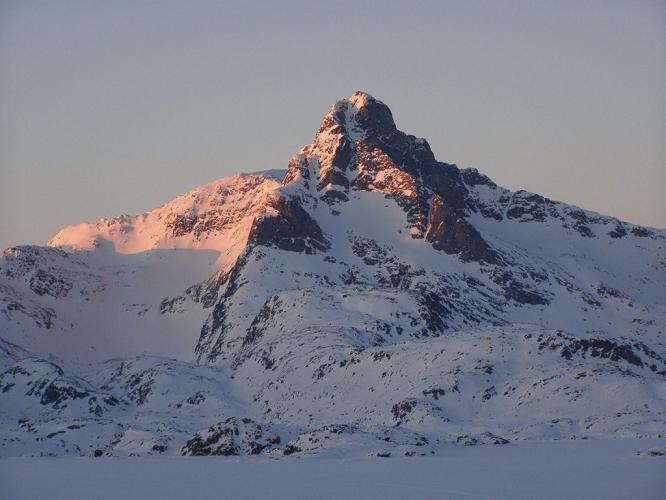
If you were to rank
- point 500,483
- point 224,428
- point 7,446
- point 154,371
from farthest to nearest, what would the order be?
point 154,371 < point 7,446 < point 224,428 < point 500,483

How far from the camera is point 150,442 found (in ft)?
342

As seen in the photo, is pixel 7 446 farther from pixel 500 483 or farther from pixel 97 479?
pixel 500 483

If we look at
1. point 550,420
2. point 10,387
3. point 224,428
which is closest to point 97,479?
point 224,428

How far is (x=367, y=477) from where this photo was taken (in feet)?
212

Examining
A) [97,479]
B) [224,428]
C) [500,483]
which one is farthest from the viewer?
[224,428]

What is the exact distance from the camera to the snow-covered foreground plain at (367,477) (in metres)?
57.8

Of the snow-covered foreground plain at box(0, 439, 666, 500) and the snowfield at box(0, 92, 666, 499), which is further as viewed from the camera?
the snowfield at box(0, 92, 666, 499)

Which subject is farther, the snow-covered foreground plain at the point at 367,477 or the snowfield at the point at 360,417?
the snowfield at the point at 360,417

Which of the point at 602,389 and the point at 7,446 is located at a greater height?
the point at 602,389

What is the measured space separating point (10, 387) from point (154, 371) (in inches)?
877

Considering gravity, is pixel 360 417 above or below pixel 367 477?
below

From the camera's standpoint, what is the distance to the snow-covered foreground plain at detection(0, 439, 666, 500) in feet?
189

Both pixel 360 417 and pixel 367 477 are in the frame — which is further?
pixel 360 417

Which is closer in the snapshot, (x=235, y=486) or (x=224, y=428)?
(x=235, y=486)
